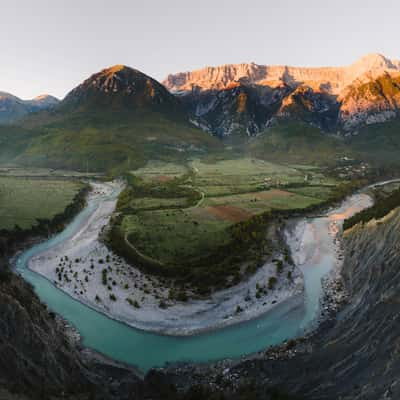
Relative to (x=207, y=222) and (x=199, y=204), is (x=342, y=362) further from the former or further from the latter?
(x=199, y=204)

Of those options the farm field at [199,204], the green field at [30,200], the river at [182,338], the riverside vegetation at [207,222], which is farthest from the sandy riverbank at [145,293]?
the green field at [30,200]

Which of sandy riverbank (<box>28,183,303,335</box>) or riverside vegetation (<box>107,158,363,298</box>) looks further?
riverside vegetation (<box>107,158,363,298</box>)

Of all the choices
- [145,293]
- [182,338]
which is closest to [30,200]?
[145,293]

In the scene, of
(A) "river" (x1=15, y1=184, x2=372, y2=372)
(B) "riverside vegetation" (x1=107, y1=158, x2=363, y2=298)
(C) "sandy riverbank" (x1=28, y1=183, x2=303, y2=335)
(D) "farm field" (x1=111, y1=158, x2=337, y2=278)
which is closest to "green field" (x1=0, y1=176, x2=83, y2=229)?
(C) "sandy riverbank" (x1=28, y1=183, x2=303, y2=335)

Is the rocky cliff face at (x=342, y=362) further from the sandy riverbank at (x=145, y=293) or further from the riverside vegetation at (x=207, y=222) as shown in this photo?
the riverside vegetation at (x=207, y=222)

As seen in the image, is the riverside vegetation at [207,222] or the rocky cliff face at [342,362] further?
the riverside vegetation at [207,222]

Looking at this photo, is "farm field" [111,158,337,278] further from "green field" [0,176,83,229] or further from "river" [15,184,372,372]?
"green field" [0,176,83,229]
